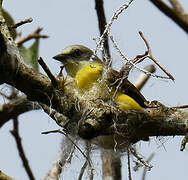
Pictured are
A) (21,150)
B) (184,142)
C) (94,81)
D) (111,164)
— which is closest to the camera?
(184,142)

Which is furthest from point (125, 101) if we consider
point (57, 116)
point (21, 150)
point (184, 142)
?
point (21, 150)

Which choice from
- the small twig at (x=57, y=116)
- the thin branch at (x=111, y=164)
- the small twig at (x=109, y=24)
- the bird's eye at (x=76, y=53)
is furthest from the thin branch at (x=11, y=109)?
the small twig at (x=109, y=24)

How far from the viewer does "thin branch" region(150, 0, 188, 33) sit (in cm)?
282

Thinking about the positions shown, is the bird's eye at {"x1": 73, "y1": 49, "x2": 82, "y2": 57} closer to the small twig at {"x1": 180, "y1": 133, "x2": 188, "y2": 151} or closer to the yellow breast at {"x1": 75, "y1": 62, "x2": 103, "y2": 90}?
the yellow breast at {"x1": 75, "y1": 62, "x2": 103, "y2": 90}

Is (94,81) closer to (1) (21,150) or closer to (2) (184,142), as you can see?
(1) (21,150)

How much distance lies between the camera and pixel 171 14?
291 cm

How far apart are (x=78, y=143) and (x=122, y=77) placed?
1.33 feet

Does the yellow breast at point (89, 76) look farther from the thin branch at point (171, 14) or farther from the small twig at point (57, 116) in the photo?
the thin branch at point (171, 14)

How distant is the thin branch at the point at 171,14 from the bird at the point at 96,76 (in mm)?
454

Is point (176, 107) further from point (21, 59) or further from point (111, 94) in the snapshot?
point (21, 59)

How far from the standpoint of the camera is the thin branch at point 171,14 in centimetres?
282

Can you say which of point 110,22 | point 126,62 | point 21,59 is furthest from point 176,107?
point 21,59

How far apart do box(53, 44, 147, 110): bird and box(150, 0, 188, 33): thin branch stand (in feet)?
1.49

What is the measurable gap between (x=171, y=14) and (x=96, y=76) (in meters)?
0.59
